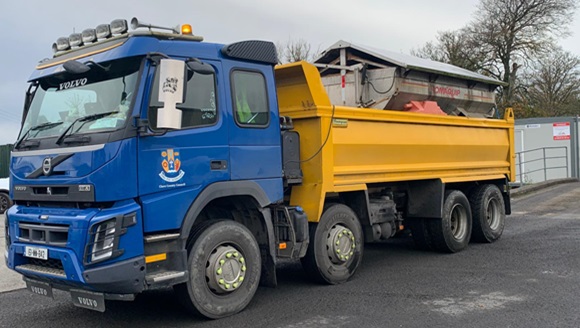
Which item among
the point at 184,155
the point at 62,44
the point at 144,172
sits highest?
the point at 62,44

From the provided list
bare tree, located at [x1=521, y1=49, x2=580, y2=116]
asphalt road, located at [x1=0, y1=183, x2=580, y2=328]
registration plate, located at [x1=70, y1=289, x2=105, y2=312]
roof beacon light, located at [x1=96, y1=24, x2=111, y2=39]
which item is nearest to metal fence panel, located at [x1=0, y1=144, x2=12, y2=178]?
asphalt road, located at [x1=0, y1=183, x2=580, y2=328]

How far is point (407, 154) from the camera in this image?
7992mm

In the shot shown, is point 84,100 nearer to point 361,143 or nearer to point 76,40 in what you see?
point 76,40

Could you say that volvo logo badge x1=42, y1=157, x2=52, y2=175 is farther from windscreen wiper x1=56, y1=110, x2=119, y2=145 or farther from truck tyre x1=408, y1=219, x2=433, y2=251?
truck tyre x1=408, y1=219, x2=433, y2=251

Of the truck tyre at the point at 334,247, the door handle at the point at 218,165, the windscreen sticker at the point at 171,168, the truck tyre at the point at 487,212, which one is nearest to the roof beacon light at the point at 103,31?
the windscreen sticker at the point at 171,168

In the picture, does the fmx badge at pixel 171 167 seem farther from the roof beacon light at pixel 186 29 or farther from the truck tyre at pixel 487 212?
the truck tyre at pixel 487 212

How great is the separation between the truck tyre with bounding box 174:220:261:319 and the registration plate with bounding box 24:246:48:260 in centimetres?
125

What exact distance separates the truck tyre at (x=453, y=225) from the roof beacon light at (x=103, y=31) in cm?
584

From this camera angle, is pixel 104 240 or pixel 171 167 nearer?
pixel 104 240

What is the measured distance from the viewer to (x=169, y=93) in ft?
16.2

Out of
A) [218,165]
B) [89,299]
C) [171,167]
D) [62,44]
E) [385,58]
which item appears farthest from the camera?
[385,58]

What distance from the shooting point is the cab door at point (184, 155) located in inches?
197

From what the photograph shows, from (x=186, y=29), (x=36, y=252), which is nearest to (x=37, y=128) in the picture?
(x=36, y=252)

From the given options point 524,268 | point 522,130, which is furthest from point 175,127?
point 522,130
